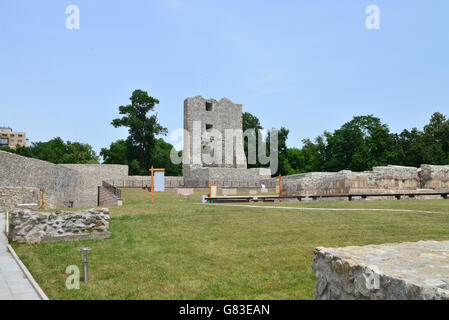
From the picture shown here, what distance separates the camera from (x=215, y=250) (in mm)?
8258

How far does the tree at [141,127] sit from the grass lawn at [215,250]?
38.4 m

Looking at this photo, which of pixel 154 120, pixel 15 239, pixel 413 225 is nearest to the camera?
pixel 15 239

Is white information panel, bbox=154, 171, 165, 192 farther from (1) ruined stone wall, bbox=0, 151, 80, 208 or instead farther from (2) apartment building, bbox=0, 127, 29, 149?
(2) apartment building, bbox=0, 127, 29, 149

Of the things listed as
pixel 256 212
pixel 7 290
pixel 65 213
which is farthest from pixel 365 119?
pixel 7 290

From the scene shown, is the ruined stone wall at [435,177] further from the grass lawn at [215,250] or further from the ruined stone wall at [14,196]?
the ruined stone wall at [14,196]

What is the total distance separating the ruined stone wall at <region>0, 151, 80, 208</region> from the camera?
21.6 metres

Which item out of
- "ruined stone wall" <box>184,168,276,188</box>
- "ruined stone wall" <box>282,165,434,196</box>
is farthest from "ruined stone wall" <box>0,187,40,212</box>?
"ruined stone wall" <box>282,165,434,196</box>

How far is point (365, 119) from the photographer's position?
5250 cm

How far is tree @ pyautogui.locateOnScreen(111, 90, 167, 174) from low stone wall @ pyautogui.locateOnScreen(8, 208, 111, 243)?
41011mm

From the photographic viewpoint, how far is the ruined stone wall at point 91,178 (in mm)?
39688

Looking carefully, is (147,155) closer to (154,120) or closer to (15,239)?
(154,120)

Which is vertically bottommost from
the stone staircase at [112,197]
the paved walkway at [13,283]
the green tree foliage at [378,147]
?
the paved walkway at [13,283]

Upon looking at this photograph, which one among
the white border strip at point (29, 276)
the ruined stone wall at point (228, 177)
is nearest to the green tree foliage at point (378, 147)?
the ruined stone wall at point (228, 177)
